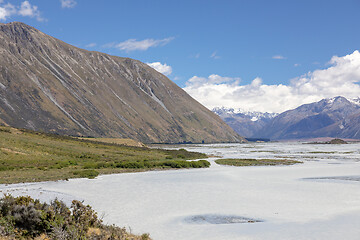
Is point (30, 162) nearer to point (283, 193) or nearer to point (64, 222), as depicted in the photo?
point (283, 193)

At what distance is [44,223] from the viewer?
13.3 meters

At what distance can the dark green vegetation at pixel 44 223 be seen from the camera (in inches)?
489

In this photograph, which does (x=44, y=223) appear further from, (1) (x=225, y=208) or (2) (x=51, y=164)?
(2) (x=51, y=164)

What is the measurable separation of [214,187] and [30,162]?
3673cm

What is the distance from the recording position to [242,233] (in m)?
16.3

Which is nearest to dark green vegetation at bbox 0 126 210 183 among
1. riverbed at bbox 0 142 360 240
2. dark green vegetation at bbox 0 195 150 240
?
riverbed at bbox 0 142 360 240

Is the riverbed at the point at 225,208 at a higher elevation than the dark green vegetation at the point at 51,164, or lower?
lower

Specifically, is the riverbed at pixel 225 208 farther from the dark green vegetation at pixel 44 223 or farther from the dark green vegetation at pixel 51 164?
the dark green vegetation at pixel 51 164

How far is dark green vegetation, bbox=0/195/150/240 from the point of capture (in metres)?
12.4

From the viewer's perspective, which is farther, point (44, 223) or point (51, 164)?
point (51, 164)

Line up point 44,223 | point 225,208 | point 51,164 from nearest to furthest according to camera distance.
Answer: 1. point 44,223
2. point 225,208
3. point 51,164

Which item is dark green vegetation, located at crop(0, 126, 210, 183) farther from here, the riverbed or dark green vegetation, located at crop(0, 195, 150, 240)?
dark green vegetation, located at crop(0, 195, 150, 240)

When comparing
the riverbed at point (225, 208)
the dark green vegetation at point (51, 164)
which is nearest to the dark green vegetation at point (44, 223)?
the riverbed at point (225, 208)

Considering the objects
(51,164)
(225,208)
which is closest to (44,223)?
(225,208)
